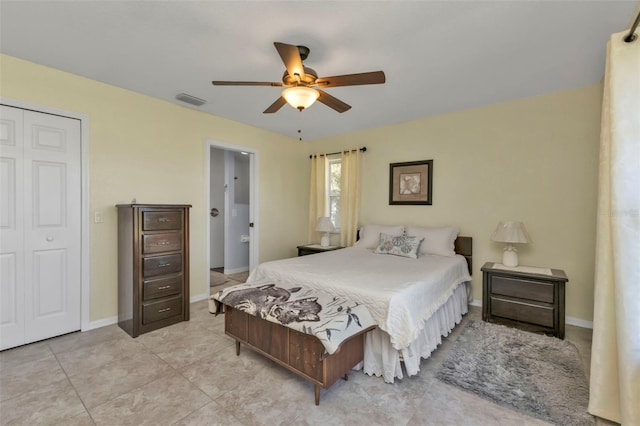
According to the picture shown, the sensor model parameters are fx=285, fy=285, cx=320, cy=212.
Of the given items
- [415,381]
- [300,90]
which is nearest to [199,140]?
[300,90]

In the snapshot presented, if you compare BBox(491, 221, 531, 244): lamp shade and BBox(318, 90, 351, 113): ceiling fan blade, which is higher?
BBox(318, 90, 351, 113): ceiling fan blade

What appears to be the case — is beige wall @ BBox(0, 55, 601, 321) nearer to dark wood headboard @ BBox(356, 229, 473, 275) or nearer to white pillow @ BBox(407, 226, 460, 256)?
dark wood headboard @ BBox(356, 229, 473, 275)

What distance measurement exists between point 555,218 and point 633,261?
6.19 feet

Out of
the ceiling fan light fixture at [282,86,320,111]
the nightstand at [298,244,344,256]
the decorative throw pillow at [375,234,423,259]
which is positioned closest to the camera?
the ceiling fan light fixture at [282,86,320,111]

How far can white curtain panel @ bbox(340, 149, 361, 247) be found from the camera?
459 cm

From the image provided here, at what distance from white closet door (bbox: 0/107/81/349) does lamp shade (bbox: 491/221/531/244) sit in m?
4.35

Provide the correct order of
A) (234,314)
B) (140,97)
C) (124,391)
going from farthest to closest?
1. (140,97)
2. (234,314)
3. (124,391)

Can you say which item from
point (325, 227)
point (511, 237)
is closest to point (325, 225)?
point (325, 227)

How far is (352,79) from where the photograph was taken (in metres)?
1.97

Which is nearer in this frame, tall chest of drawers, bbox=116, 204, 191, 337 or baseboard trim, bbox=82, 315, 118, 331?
tall chest of drawers, bbox=116, 204, 191, 337

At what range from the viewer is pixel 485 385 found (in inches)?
76.1

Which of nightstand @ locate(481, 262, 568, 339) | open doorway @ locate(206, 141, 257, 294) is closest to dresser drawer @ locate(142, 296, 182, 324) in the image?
open doorway @ locate(206, 141, 257, 294)

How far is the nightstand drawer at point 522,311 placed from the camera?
2.73 m

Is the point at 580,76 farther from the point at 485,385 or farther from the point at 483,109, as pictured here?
the point at 485,385
